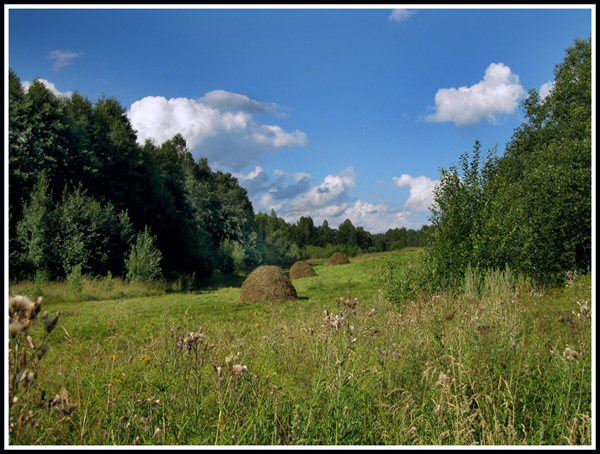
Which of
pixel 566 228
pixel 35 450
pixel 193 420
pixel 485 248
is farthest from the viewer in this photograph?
pixel 566 228

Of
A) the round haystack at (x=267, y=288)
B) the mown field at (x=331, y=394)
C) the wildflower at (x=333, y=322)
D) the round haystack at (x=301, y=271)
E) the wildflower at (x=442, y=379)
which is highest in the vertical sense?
the wildflower at (x=333, y=322)

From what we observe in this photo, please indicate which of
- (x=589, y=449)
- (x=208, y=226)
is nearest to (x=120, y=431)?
(x=589, y=449)

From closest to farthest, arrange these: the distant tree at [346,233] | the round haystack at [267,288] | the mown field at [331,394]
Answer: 1. the mown field at [331,394]
2. the round haystack at [267,288]
3. the distant tree at [346,233]

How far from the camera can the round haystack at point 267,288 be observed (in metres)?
15.3

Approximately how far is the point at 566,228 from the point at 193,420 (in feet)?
51.2

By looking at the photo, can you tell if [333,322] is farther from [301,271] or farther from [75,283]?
[301,271]

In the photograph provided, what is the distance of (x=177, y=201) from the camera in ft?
100

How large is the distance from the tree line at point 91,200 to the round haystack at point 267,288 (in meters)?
6.13

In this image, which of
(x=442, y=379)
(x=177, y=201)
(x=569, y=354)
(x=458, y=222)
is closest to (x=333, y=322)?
(x=442, y=379)

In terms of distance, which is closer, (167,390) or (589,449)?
(589,449)

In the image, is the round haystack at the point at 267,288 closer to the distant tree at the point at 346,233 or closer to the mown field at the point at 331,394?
the mown field at the point at 331,394

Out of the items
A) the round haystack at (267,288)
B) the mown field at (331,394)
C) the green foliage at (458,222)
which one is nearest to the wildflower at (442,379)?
the mown field at (331,394)

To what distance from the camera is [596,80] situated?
2469mm

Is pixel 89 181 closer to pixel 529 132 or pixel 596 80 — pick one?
pixel 596 80
